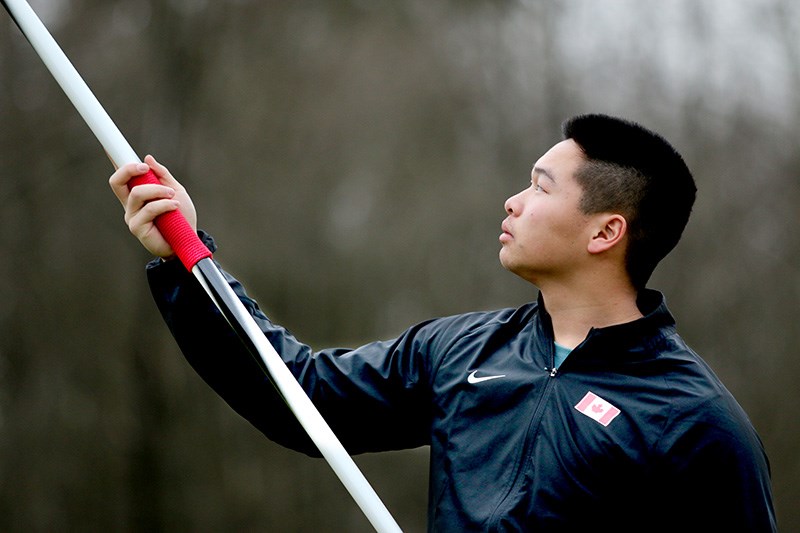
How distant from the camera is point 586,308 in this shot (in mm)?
1771

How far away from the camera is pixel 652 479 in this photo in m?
1.52

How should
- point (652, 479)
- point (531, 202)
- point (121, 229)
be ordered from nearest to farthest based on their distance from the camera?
1. point (652, 479)
2. point (531, 202)
3. point (121, 229)

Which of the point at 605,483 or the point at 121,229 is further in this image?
the point at 121,229

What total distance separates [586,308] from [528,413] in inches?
9.6

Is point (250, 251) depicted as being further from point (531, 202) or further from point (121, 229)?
point (531, 202)

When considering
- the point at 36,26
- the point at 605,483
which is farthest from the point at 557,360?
the point at 36,26

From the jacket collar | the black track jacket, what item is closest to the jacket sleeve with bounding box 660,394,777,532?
the black track jacket

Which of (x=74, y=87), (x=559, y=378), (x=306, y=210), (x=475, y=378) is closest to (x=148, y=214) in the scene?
(x=74, y=87)

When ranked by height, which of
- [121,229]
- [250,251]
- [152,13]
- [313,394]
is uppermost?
[152,13]

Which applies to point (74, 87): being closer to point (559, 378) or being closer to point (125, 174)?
point (125, 174)

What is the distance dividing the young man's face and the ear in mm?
20

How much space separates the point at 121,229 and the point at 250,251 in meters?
0.62

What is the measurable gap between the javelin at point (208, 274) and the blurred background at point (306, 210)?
314 cm

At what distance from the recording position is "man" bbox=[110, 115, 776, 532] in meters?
1.52
